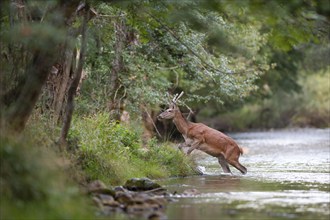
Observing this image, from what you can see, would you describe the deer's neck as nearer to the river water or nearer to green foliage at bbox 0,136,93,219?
the river water

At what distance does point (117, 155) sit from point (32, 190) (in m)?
7.78

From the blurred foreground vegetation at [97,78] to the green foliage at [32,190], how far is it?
1 centimetres

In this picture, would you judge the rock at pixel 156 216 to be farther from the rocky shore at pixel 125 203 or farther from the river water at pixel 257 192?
the river water at pixel 257 192

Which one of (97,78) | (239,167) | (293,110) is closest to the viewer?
(239,167)

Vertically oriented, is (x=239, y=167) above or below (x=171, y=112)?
below

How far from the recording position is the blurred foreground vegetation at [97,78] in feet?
36.0

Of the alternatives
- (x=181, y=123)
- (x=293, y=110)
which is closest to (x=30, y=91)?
(x=181, y=123)

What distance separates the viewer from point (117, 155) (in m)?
18.4

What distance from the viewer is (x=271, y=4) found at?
11.8 m

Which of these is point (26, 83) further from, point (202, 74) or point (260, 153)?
point (260, 153)

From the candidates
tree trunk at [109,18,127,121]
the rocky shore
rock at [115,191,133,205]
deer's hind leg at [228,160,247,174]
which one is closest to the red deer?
deer's hind leg at [228,160,247,174]

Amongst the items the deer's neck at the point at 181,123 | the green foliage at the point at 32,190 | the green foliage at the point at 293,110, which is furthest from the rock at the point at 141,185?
the green foliage at the point at 293,110

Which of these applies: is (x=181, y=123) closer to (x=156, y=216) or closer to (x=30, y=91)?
(x=30, y=91)

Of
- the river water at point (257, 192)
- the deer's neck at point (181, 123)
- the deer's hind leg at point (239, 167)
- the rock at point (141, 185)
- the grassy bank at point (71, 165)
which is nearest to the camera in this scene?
the grassy bank at point (71, 165)
